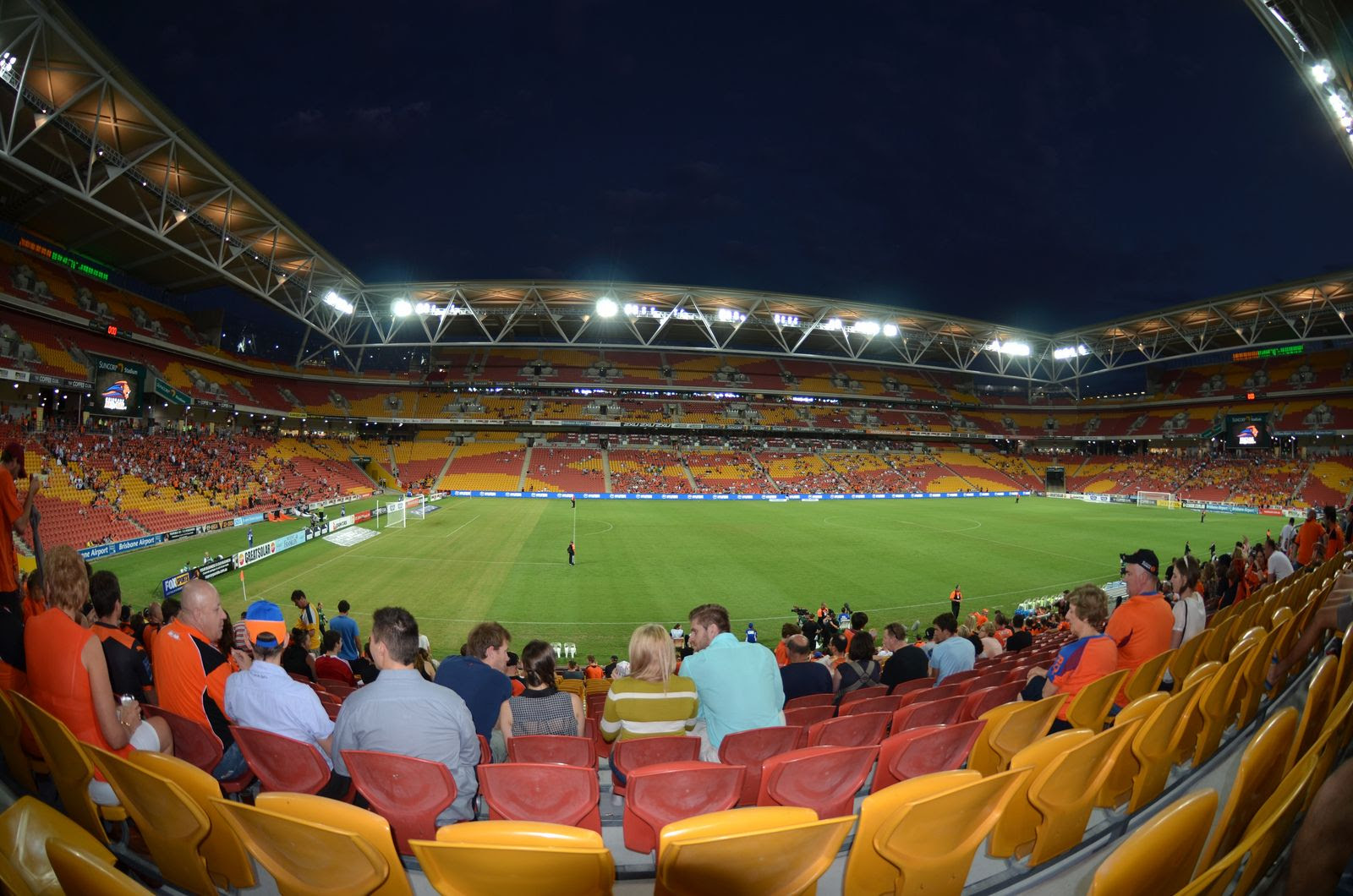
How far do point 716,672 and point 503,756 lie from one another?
1.81 m

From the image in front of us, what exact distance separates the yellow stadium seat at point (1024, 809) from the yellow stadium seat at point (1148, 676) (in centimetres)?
186

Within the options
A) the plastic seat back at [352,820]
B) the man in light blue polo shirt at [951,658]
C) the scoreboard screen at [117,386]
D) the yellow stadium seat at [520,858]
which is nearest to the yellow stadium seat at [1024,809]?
the yellow stadium seat at [520,858]

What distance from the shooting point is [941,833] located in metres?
2.19

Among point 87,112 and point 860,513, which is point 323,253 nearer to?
point 87,112

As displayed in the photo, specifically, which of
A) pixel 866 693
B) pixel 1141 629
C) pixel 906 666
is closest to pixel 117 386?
Result: pixel 866 693

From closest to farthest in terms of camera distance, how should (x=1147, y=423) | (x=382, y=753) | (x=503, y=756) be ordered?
1. (x=382, y=753)
2. (x=503, y=756)
3. (x=1147, y=423)

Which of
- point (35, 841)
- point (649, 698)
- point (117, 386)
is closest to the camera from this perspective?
point (35, 841)

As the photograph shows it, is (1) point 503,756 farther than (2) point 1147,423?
No

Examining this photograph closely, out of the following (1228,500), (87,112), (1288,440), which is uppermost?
(87,112)

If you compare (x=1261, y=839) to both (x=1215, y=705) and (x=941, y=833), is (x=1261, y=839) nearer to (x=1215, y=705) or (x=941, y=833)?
(x=941, y=833)

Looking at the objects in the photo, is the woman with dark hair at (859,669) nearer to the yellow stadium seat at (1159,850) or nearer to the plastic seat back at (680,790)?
the plastic seat back at (680,790)

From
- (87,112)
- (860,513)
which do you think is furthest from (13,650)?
(860,513)

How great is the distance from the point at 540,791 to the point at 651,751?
0.78 m

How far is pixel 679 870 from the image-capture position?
161 cm
